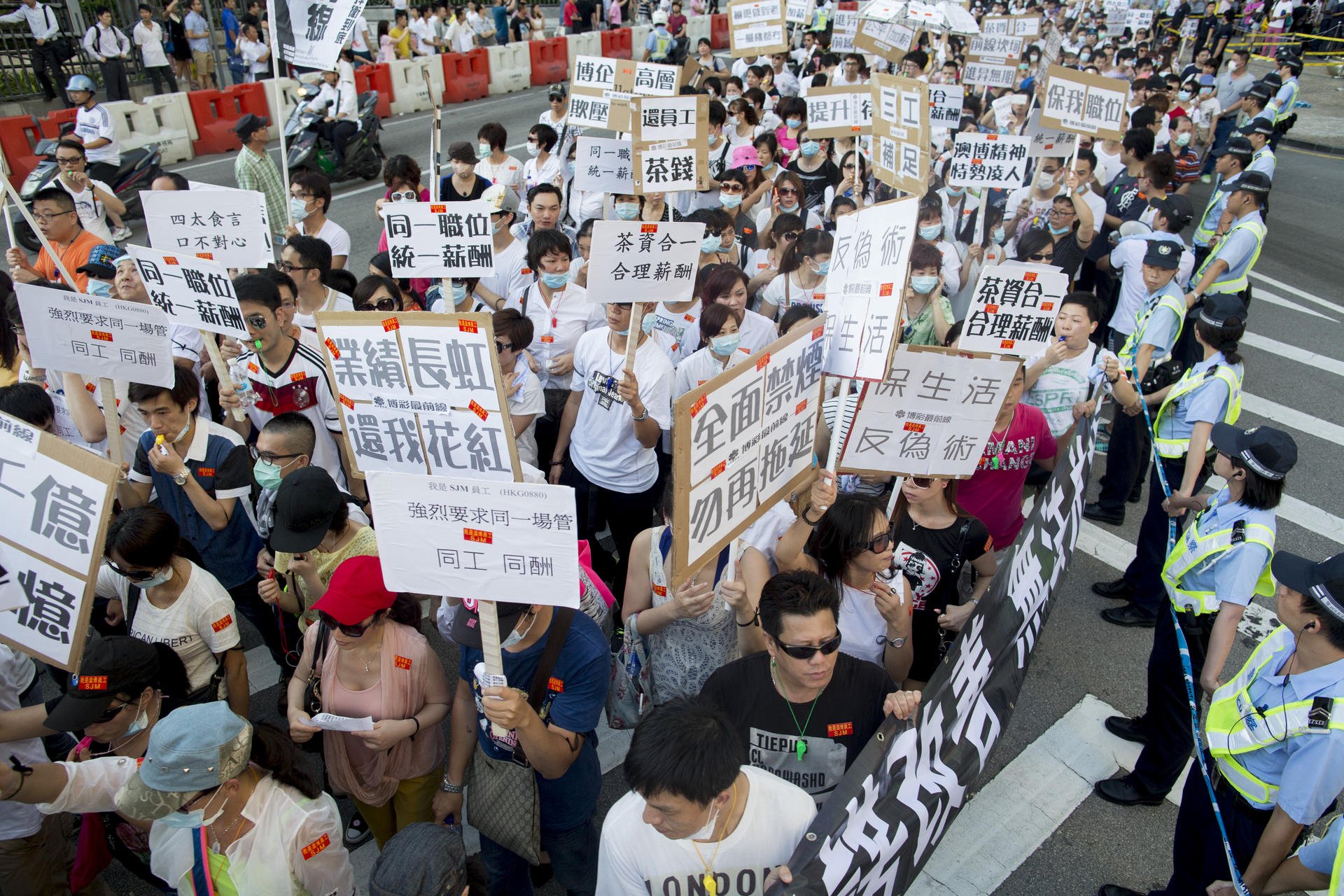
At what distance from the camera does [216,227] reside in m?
5.74

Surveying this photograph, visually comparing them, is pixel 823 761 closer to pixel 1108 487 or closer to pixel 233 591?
pixel 233 591

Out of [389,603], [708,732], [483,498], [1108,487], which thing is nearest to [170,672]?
[389,603]

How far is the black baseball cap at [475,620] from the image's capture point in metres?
3.15

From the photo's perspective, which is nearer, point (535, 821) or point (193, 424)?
point (535, 821)

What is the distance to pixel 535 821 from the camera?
3254 mm

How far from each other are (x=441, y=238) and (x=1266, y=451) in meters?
4.47

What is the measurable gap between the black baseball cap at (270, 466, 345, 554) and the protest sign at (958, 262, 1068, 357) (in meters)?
3.74

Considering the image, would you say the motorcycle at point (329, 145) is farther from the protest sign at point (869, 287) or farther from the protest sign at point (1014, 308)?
the protest sign at point (869, 287)

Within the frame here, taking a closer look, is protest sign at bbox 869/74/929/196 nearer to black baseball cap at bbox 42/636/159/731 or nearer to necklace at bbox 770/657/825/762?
necklace at bbox 770/657/825/762

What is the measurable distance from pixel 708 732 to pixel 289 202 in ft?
21.2

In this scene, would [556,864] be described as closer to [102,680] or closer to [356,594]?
[356,594]

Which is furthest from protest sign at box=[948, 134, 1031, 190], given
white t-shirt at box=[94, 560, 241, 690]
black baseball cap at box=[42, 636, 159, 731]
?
black baseball cap at box=[42, 636, 159, 731]

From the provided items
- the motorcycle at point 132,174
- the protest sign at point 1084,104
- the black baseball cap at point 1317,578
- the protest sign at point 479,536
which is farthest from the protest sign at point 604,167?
the motorcycle at point 132,174

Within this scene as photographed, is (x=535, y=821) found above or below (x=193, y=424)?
below
